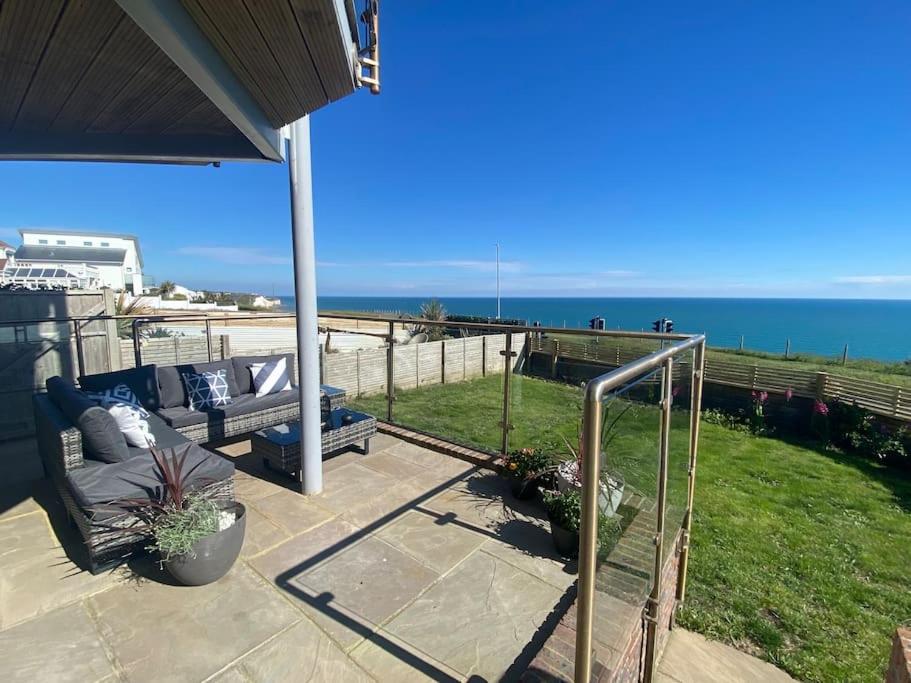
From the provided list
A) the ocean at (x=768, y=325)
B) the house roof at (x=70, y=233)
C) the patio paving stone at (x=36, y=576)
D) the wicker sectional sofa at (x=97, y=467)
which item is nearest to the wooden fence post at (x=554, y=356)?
the wicker sectional sofa at (x=97, y=467)

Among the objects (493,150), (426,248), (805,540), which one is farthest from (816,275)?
(805,540)

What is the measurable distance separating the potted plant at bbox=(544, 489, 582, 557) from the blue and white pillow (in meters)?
3.48

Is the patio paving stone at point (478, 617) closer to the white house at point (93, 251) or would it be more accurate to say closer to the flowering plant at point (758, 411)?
the flowering plant at point (758, 411)

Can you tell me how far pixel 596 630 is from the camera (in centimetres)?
119

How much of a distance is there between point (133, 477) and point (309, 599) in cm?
126

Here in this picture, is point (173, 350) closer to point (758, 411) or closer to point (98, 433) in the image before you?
point (98, 433)

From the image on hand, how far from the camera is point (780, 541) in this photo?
141 inches

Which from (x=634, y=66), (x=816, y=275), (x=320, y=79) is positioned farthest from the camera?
(x=816, y=275)

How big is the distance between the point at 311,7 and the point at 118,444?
254 centimetres

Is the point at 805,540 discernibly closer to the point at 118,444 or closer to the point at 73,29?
the point at 118,444

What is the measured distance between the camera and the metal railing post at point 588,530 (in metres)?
0.90

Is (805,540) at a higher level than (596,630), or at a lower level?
lower

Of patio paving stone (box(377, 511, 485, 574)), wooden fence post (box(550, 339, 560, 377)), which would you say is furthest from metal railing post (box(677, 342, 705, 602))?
wooden fence post (box(550, 339, 560, 377))

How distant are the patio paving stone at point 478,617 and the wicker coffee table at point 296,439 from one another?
1582 mm
